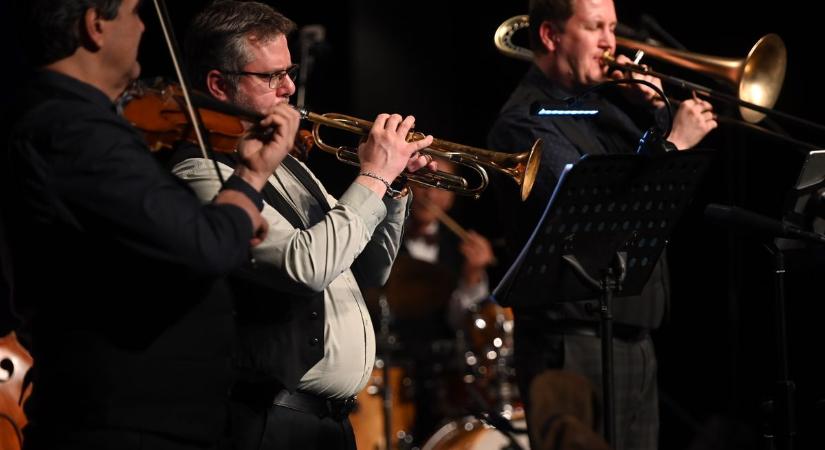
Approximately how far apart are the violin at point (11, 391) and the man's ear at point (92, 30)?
1.44m

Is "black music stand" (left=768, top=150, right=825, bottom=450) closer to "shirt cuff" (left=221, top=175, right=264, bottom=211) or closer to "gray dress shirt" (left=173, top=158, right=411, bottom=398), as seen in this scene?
"gray dress shirt" (left=173, top=158, right=411, bottom=398)

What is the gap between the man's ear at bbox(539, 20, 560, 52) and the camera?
Result: 361cm

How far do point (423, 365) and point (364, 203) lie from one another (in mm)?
3867

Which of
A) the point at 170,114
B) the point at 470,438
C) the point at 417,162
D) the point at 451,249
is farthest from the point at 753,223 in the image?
the point at 451,249

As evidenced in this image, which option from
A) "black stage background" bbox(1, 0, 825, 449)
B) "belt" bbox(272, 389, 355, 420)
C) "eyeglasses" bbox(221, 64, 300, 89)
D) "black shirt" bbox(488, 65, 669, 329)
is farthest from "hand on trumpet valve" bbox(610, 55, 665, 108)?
"belt" bbox(272, 389, 355, 420)

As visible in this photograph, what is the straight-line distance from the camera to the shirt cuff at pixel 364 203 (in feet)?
8.10

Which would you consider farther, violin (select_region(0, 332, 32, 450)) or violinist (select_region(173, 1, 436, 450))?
violin (select_region(0, 332, 32, 450))

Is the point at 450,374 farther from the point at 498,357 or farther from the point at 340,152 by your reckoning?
the point at 340,152

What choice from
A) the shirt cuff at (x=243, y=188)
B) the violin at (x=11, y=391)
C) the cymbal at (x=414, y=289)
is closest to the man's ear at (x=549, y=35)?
the shirt cuff at (x=243, y=188)

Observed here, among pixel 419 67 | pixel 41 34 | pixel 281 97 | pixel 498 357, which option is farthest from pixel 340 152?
pixel 419 67

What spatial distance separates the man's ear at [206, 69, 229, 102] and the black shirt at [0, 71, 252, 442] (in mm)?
732

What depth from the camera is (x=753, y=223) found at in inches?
113

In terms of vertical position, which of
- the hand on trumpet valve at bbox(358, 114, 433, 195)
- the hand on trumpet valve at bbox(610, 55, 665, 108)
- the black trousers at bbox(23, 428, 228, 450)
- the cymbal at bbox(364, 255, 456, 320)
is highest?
the hand on trumpet valve at bbox(610, 55, 665, 108)

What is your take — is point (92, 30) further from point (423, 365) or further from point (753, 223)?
point (423, 365)
